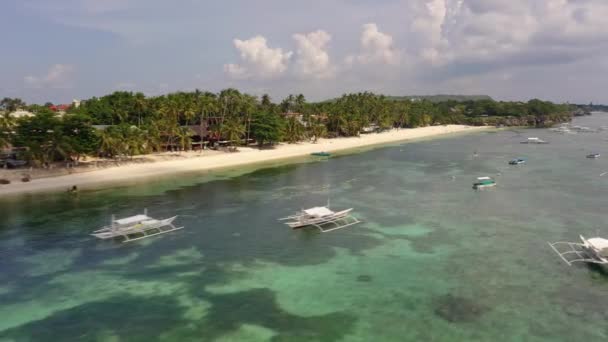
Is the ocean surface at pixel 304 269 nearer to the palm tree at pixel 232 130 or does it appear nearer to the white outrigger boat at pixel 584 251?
the white outrigger boat at pixel 584 251

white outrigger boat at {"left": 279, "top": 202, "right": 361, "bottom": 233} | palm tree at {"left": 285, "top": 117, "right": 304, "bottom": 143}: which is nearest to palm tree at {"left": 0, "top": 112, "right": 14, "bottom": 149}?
white outrigger boat at {"left": 279, "top": 202, "right": 361, "bottom": 233}

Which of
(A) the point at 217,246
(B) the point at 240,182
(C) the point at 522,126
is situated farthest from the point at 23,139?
(C) the point at 522,126

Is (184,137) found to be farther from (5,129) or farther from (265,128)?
(5,129)

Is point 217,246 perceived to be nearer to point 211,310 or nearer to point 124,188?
point 211,310

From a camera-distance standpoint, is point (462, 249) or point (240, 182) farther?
point (240, 182)

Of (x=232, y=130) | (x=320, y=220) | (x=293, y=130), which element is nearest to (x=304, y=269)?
(x=320, y=220)

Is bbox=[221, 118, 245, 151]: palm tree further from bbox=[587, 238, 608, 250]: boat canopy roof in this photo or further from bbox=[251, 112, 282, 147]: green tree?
bbox=[587, 238, 608, 250]: boat canopy roof
